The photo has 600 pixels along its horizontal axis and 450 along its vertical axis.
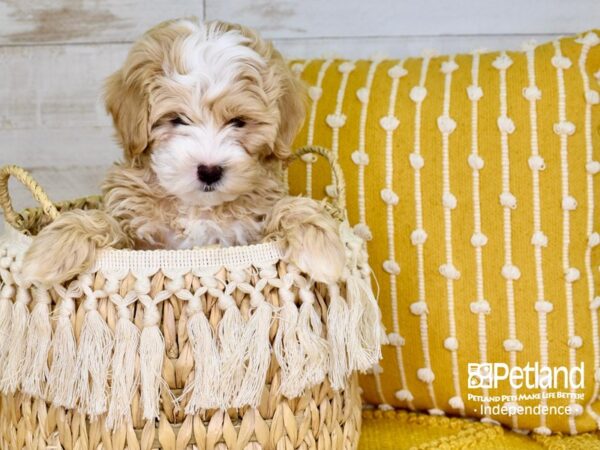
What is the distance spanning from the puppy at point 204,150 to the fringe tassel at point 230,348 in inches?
4.8

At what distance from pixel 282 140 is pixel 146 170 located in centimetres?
26

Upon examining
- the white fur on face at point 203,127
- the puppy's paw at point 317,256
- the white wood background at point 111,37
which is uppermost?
the white wood background at point 111,37

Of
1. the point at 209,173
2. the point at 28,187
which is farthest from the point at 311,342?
the point at 28,187

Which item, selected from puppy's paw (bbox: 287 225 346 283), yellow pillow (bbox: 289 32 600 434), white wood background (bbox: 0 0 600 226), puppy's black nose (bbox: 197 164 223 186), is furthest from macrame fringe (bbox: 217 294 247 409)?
white wood background (bbox: 0 0 600 226)

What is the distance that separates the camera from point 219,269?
110 centimetres

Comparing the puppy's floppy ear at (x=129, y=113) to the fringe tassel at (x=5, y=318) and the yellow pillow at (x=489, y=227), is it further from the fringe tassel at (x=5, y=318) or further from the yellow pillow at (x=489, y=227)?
the yellow pillow at (x=489, y=227)

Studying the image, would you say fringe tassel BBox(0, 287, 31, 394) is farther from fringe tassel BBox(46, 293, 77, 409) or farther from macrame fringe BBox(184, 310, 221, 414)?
macrame fringe BBox(184, 310, 221, 414)

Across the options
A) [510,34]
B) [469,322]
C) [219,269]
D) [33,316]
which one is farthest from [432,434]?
[510,34]

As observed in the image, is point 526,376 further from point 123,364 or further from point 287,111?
point 123,364

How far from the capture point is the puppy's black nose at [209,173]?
1.26 metres

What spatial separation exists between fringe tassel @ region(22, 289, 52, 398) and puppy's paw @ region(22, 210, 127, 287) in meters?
0.04

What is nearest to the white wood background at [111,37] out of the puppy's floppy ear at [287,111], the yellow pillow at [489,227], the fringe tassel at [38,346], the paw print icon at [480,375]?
the yellow pillow at [489,227]

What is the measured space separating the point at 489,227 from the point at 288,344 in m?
0.59

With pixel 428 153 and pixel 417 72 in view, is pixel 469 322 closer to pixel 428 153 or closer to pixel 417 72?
pixel 428 153
